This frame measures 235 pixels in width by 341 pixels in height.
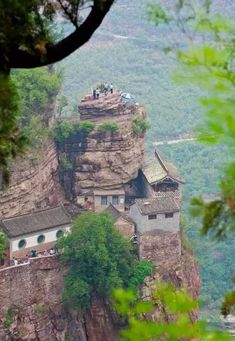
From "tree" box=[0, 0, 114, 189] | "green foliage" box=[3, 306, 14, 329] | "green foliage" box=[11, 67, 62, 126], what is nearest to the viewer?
"tree" box=[0, 0, 114, 189]

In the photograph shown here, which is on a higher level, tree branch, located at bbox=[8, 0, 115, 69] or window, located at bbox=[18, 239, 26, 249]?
window, located at bbox=[18, 239, 26, 249]

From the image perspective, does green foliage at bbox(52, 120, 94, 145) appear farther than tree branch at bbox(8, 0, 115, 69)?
Yes

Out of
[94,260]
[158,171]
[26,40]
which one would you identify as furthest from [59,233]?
[26,40]

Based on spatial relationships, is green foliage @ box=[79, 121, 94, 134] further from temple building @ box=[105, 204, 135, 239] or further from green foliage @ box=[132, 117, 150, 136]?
temple building @ box=[105, 204, 135, 239]

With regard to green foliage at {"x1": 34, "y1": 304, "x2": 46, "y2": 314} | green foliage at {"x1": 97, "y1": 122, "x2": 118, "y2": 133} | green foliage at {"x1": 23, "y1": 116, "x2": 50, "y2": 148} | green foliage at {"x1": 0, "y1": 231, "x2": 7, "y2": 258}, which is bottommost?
green foliage at {"x1": 34, "y1": 304, "x2": 46, "y2": 314}

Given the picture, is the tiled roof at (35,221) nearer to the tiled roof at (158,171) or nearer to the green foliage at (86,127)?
the green foliage at (86,127)

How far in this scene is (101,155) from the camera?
3394 centimetres

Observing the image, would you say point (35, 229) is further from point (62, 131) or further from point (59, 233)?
point (62, 131)

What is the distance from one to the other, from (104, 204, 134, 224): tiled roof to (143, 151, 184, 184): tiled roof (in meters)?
2.14

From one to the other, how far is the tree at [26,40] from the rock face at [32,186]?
21.8 metres

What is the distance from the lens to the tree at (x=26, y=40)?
25.3ft

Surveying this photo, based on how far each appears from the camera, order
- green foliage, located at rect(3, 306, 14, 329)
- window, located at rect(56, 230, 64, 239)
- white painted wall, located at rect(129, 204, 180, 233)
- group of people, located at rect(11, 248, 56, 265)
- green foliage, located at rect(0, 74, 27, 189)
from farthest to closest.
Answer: white painted wall, located at rect(129, 204, 180, 233) → window, located at rect(56, 230, 64, 239) → group of people, located at rect(11, 248, 56, 265) → green foliage, located at rect(3, 306, 14, 329) → green foliage, located at rect(0, 74, 27, 189)

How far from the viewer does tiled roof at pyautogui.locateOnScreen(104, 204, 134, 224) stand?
31573 millimetres

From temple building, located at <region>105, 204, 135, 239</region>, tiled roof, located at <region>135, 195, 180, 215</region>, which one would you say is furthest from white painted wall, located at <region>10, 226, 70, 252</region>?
tiled roof, located at <region>135, 195, 180, 215</region>
